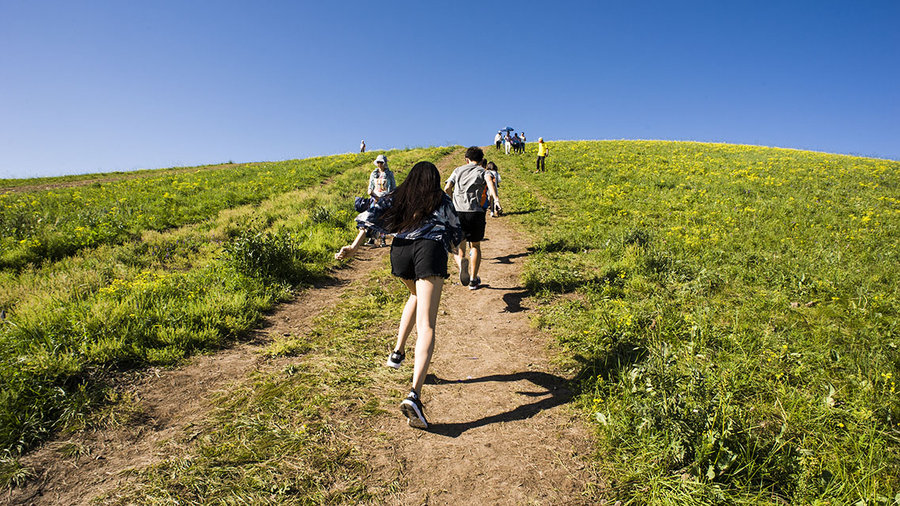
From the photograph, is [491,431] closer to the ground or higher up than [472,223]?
closer to the ground

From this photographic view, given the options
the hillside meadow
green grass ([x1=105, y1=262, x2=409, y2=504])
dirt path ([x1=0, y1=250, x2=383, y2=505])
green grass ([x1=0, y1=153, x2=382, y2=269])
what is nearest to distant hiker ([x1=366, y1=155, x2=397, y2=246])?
the hillside meadow

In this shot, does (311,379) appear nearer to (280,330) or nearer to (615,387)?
(280,330)

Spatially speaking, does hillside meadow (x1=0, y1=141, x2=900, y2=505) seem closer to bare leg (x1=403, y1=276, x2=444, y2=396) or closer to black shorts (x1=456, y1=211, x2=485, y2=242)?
bare leg (x1=403, y1=276, x2=444, y2=396)

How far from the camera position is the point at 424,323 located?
3307mm

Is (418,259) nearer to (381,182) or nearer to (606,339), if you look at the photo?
(606,339)

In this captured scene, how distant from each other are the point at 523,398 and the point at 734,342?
2.55m

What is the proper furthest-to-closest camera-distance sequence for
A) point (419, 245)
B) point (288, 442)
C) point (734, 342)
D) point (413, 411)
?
point (734, 342), point (419, 245), point (413, 411), point (288, 442)

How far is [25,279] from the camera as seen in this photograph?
6301 mm

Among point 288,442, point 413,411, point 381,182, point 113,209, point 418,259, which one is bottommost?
point 288,442

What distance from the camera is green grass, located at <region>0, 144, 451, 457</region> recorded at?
133 inches

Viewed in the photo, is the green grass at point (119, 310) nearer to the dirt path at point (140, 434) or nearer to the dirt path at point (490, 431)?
the dirt path at point (140, 434)

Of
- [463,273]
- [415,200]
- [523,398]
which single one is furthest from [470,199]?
[523,398]

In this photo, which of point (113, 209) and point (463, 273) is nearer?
point (463, 273)

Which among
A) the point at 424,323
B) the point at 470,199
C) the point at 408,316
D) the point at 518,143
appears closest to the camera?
the point at 424,323
